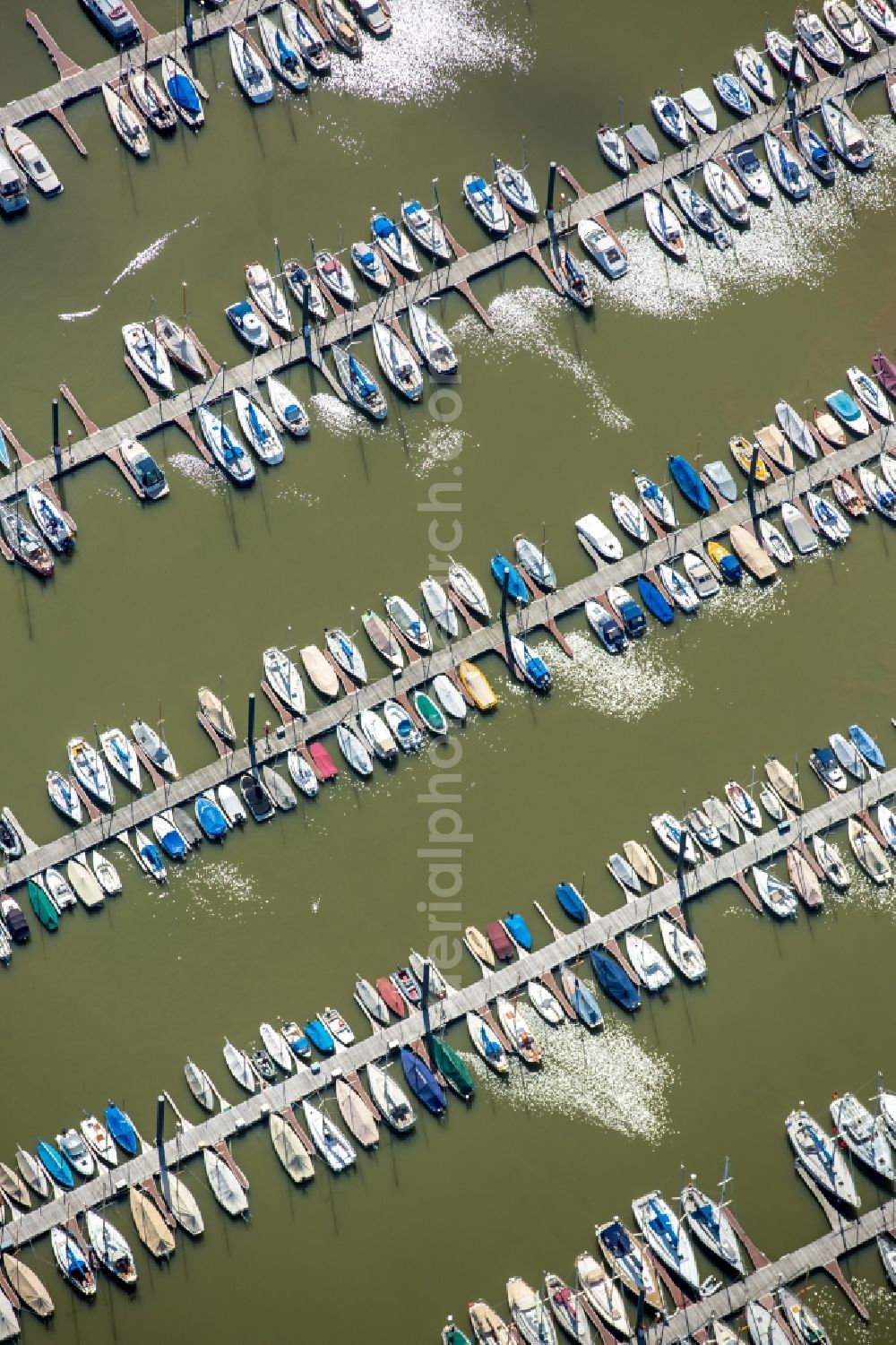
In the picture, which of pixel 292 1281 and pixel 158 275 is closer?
pixel 292 1281

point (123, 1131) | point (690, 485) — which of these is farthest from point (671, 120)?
point (123, 1131)

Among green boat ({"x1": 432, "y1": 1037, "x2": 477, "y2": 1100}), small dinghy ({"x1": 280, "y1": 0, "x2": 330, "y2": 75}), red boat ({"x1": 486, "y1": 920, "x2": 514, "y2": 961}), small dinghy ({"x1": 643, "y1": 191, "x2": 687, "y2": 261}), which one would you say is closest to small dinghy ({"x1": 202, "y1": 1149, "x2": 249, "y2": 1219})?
green boat ({"x1": 432, "y1": 1037, "x2": 477, "y2": 1100})

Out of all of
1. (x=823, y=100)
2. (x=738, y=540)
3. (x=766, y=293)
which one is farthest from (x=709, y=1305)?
(x=823, y=100)

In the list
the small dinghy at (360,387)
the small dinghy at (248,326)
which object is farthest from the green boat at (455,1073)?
the small dinghy at (248,326)

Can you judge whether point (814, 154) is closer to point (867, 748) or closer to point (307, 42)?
point (307, 42)

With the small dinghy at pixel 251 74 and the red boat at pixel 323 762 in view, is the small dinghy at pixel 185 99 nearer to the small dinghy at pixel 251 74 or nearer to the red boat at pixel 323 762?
the small dinghy at pixel 251 74

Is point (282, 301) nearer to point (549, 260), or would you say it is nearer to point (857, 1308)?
point (549, 260)
